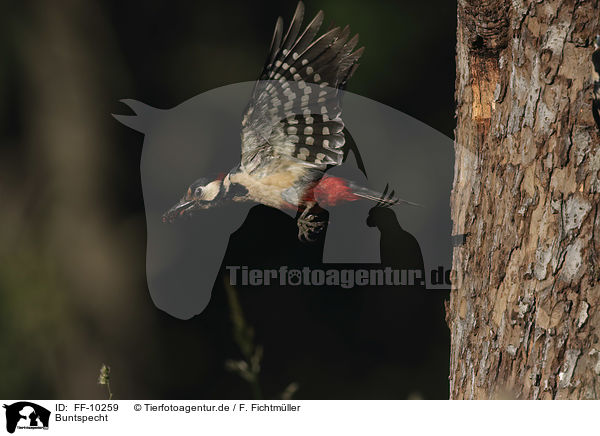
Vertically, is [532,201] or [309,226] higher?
[532,201]

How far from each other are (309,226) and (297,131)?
0.34 meters

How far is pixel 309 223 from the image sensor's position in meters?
2.15

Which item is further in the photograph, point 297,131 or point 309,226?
point 309,226

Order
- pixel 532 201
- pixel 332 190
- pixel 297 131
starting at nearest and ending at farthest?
pixel 532 201 → pixel 297 131 → pixel 332 190

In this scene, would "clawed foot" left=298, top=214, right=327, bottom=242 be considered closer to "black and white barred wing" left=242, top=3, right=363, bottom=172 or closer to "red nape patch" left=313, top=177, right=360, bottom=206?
"red nape patch" left=313, top=177, right=360, bottom=206

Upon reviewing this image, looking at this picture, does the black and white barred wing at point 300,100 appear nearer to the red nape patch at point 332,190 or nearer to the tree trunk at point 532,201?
the red nape patch at point 332,190

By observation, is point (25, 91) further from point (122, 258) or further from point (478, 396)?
point (478, 396)

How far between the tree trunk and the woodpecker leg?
23.0 inches

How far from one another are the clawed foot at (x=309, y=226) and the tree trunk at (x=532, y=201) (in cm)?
59

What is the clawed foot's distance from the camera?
6.95 ft
